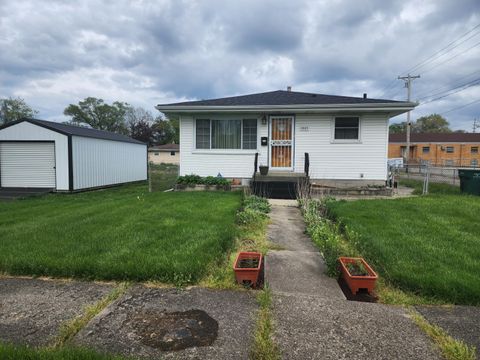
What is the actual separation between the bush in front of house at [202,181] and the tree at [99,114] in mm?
46515

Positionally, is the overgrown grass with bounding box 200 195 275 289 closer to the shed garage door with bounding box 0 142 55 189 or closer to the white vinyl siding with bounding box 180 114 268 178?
the white vinyl siding with bounding box 180 114 268 178

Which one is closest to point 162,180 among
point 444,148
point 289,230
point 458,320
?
point 289,230

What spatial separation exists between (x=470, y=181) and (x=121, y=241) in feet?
34.8

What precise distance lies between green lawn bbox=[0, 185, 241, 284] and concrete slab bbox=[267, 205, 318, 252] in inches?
31.0

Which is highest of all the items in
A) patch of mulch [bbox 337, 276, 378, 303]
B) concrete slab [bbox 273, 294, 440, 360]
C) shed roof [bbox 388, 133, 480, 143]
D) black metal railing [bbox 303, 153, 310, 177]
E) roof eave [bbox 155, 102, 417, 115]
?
shed roof [bbox 388, 133, 480, 143]

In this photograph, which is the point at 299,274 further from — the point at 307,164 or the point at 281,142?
the point at 281,142

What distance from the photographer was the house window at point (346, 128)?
401 inches

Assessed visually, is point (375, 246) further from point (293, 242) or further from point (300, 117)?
point (300, 117)

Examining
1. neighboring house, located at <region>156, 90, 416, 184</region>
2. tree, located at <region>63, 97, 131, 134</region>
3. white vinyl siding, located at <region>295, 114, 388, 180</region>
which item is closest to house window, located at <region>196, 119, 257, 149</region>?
neighboring house, located at <region>156, 90, 416, 184</region>

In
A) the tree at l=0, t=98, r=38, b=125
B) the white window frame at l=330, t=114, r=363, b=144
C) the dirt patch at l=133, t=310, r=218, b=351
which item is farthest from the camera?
the tree at l=0, t=98, r=38, b=125

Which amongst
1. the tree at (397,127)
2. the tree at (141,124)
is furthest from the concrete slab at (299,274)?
the tree at (397,127)

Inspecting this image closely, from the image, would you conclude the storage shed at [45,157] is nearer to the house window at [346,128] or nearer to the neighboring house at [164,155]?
the house window at [346,128]

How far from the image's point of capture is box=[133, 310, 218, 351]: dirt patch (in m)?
2.17

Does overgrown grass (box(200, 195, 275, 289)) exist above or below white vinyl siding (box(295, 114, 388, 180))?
below
